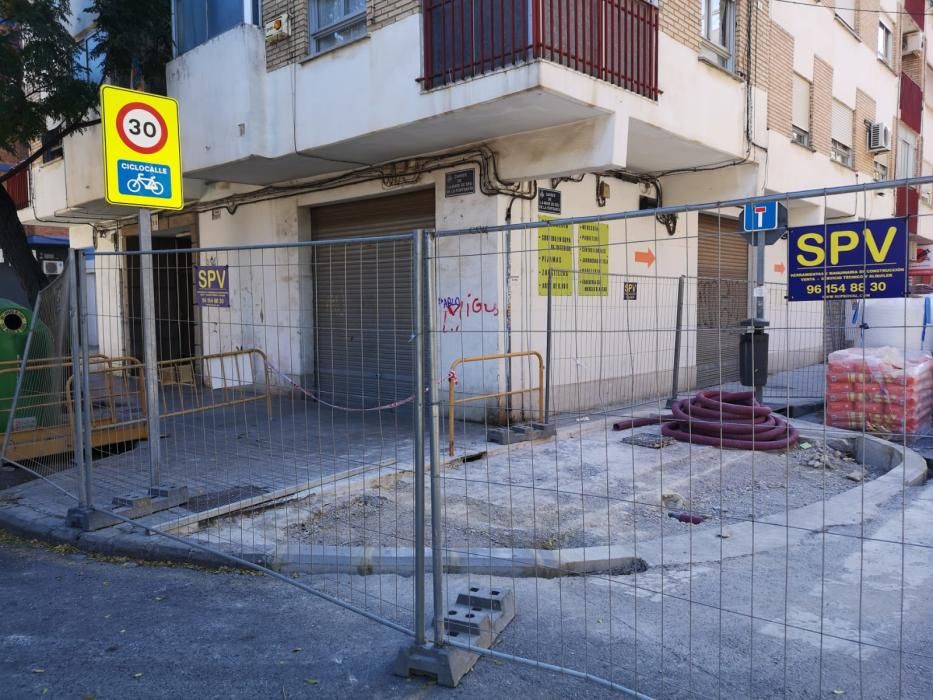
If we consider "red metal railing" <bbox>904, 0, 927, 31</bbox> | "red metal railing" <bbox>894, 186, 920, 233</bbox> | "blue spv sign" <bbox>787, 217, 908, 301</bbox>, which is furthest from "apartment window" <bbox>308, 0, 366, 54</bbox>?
"red metal railing" <bbox>904, 0, 927, 31</bbox>

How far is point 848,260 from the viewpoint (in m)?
2.46

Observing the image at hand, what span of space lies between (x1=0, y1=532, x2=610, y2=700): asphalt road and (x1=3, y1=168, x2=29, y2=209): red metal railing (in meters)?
14.8

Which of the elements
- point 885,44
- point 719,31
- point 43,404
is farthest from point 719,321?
point 885,44

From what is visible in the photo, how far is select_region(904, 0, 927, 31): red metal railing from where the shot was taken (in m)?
19.7

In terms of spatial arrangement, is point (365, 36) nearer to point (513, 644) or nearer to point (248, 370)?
point (248, 370)

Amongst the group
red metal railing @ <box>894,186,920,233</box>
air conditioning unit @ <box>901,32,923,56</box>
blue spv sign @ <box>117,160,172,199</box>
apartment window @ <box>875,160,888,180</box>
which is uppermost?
air conditioning unit @ <box>901,32,923,56</box>

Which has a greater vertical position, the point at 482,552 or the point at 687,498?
the point at 482,552

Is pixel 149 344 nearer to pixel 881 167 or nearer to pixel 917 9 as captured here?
pixel 881 167

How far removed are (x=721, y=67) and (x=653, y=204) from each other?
2.21m

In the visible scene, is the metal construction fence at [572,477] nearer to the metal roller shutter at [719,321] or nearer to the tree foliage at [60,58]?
the metal roller shutter at [719,321]

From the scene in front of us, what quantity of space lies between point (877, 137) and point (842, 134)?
1.53 meters

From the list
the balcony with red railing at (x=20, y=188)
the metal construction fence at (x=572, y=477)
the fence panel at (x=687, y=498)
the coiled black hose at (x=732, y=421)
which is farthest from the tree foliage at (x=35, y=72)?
the coiled black hose at (x=732, y=421)

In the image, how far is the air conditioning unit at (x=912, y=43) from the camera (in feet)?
67.3

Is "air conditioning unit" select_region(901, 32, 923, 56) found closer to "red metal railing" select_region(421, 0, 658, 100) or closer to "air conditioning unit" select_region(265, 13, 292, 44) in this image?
"red metal railing" select_region(421, 0, 658, 100)
